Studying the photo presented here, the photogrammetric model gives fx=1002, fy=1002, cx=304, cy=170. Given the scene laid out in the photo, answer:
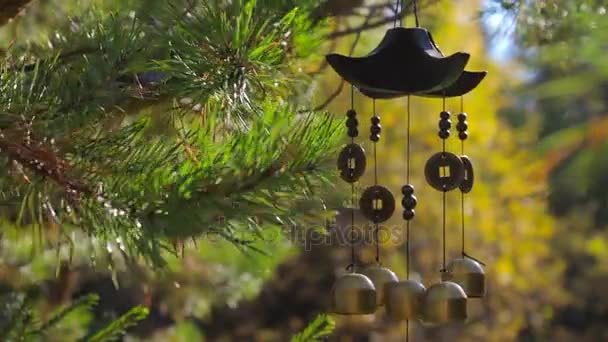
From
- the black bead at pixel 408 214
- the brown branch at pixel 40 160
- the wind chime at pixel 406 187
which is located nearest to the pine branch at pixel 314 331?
the wind chime at pixel 406 187

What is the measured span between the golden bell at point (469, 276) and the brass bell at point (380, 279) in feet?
0.32

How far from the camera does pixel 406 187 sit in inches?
53.4

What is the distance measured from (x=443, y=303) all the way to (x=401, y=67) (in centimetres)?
30

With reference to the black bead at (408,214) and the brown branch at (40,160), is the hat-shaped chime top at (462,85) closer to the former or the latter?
the black bead at (408,214)

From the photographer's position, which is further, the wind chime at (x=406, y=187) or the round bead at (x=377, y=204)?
the round bead at (x=377, y=204)

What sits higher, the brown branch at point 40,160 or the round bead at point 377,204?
the brown branch at point 40,160

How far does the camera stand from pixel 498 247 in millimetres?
4707

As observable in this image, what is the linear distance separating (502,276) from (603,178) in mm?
4412

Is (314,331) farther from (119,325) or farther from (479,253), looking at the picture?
(479,253)

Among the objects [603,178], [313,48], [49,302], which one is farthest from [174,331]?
[603,178]

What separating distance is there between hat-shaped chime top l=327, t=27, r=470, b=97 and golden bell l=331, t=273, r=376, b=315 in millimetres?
242

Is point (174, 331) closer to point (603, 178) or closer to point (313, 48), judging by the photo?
point (313, 48)

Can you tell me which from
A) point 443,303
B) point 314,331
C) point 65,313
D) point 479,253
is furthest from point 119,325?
point 479,253

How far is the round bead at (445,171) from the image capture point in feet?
4.42
